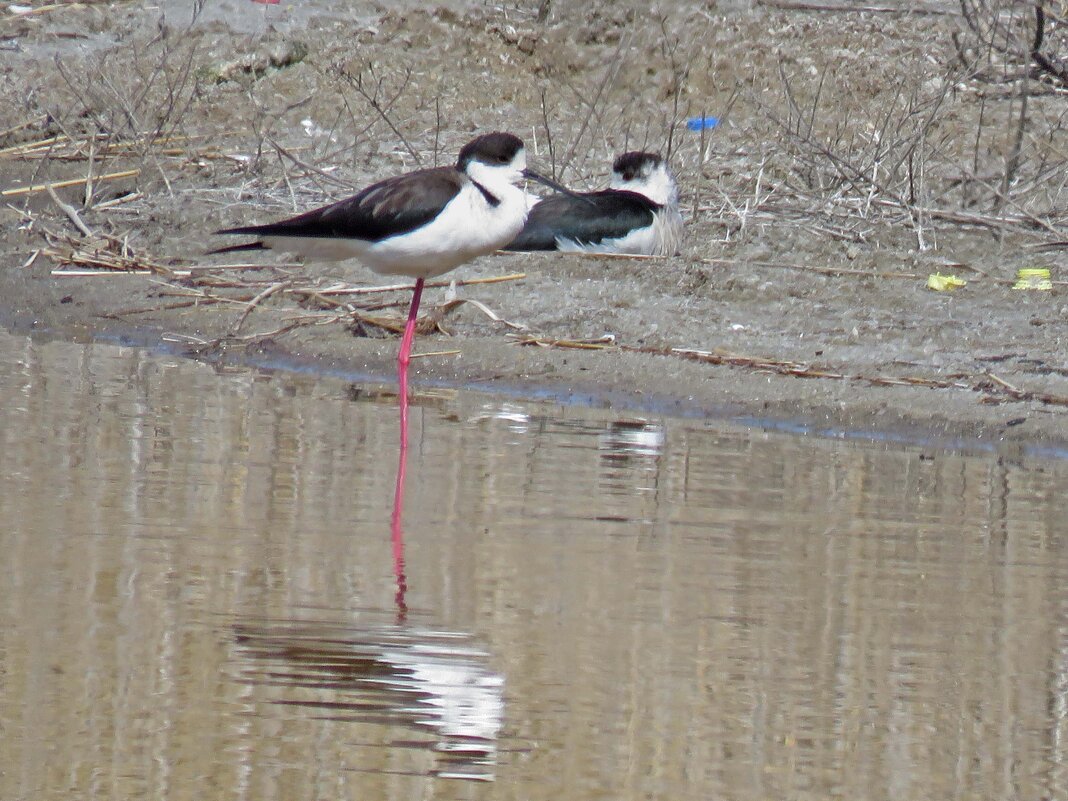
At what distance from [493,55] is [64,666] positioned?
30.9 feet

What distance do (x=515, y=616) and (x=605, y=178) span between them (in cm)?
688

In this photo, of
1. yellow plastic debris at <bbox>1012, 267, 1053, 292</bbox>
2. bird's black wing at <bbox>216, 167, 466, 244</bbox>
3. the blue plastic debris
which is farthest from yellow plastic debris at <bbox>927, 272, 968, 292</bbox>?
the blue plastic debris

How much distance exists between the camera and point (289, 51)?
38.0ft

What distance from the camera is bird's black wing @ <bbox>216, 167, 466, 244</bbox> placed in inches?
244

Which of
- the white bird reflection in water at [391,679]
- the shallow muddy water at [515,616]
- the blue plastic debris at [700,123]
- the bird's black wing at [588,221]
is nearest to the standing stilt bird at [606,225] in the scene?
the bird's black wing at [588,221]

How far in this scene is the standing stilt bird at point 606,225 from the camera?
8.41 metres

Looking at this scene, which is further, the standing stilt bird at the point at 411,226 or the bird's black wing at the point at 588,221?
the bird's black wing at the point at 588,221

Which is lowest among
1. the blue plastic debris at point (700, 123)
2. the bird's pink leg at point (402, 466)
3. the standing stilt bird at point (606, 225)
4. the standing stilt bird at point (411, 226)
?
the bird's pink leg at point (402, 466)

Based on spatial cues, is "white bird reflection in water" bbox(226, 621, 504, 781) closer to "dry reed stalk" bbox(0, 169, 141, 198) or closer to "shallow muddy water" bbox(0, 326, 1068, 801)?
"shallow muddy water" bbox(0, 326, 1068, 801)

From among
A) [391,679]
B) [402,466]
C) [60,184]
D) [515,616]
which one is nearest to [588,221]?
[60,184]

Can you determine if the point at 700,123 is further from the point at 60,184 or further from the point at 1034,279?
the point at 60,184

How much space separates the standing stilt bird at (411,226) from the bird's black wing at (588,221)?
1896mm

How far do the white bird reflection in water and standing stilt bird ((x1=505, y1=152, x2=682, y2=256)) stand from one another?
536cm

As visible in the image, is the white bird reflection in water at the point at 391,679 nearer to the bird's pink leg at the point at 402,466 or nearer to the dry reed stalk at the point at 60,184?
the bird's pink leg at the point at 402,466
